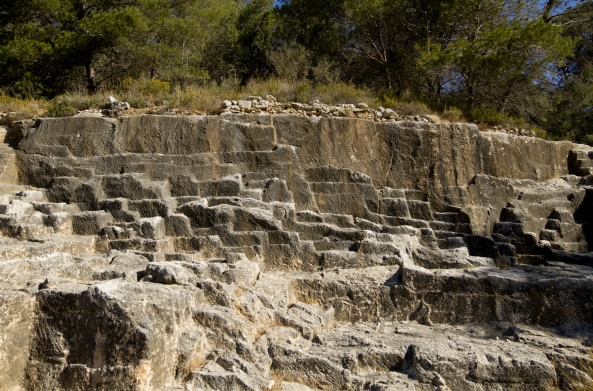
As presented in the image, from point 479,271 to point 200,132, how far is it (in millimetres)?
4011

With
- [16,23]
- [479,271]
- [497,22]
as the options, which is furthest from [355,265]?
[16,23]

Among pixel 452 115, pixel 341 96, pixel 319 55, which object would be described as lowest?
pixel 452 115

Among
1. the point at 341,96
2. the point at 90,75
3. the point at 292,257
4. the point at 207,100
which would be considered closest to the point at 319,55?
the point at 341,96

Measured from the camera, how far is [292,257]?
608 centimetres

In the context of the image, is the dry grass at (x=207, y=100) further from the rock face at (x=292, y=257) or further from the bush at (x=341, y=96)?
the rock face at (x=292, y=257)

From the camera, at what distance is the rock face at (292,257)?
12.7 ft

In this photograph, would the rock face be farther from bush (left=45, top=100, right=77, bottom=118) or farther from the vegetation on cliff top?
the vegetation on cliff top

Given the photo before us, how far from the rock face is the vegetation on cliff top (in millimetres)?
1376

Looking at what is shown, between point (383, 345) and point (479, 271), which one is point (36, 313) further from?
point (479, 271)

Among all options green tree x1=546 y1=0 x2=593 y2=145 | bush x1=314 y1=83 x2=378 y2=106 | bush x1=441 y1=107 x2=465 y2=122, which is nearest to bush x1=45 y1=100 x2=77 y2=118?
bush x1=314 y1=83 x2=378 y2=106

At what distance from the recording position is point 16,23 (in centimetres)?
1057

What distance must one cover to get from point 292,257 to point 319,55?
683cm

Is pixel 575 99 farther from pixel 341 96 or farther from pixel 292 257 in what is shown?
pixel 292 257

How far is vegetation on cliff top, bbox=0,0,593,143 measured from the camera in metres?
9.21
